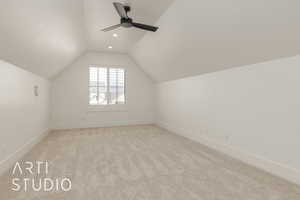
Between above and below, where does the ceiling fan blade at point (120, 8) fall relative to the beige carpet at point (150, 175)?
above

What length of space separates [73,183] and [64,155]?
1238 mm

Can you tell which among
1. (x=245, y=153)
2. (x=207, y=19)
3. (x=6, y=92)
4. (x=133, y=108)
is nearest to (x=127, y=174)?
(x=245, y=153)

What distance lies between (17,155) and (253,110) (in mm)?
4226

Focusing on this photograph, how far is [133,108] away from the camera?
6426 mm

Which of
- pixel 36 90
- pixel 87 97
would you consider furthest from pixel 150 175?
pixel 87 97

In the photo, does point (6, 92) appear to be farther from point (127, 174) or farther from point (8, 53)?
point (127, 174)

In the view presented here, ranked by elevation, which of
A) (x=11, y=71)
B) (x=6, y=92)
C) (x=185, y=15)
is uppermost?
(x=185, y=15)

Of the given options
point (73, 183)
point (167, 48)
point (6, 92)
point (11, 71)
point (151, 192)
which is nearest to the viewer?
point (151, 192)

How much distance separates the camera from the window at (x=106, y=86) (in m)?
6.02

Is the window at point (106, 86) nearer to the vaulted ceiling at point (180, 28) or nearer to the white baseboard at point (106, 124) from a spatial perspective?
the white baseboard at point (106, 124)

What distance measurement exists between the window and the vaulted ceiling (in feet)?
6.49

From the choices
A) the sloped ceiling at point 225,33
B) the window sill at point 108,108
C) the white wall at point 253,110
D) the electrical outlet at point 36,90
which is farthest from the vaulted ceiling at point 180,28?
the window sill at point 108,108

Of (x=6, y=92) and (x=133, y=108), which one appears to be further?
(x=133, y=108)

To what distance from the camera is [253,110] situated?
2.66 meters
